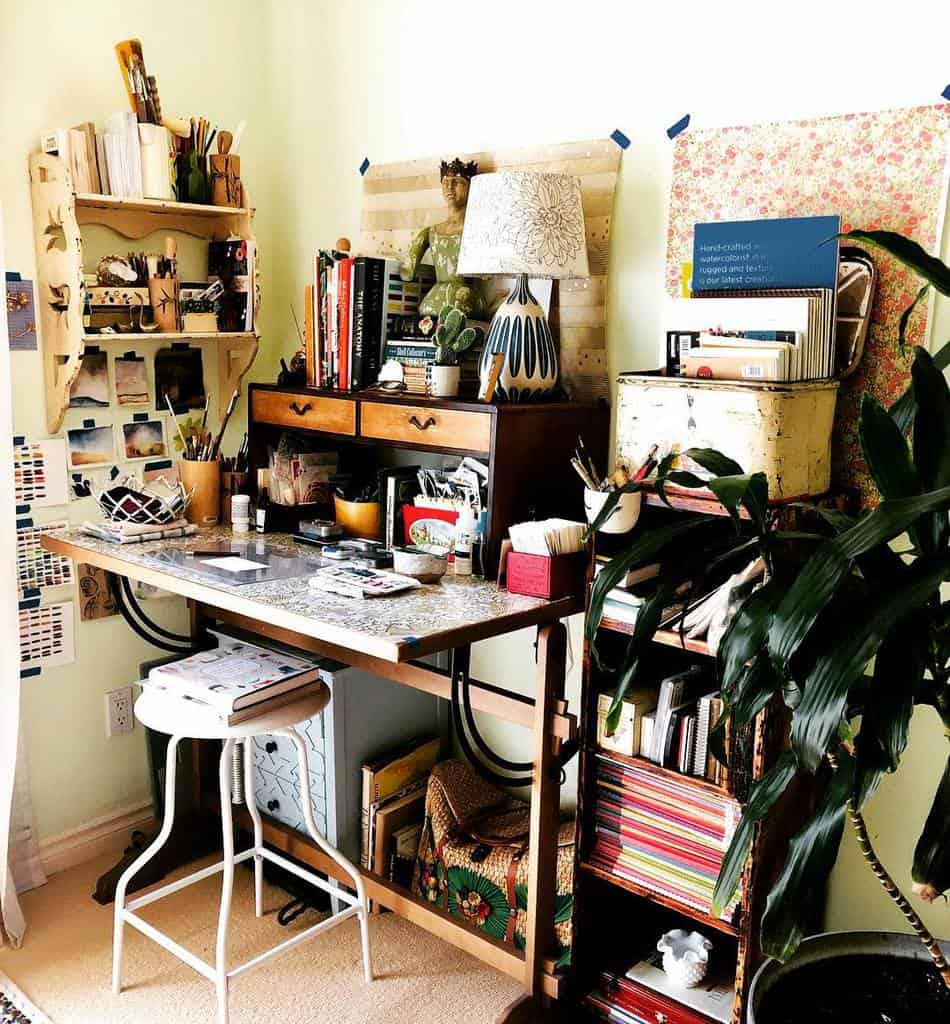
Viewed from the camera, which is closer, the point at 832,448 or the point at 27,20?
the point at 832,448

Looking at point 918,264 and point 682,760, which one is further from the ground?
point 918,264

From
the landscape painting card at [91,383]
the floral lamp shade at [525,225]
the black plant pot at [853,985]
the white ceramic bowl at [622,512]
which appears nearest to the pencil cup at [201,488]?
the landscape painting card at [91,383]

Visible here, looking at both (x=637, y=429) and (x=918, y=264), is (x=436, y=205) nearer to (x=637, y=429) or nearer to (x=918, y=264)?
(x=637, y=429)

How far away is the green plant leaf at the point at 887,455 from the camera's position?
Result: 113 cm

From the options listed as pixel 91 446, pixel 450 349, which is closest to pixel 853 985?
pixel 450 349

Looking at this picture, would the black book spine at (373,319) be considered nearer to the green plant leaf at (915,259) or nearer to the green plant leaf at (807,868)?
the green plant leaf at (915,259)

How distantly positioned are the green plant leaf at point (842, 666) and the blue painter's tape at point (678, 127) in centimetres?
124

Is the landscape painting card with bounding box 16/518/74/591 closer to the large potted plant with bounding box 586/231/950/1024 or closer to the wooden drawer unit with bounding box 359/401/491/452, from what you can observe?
the wooden drawer unit with bounding box 359/401/491/452

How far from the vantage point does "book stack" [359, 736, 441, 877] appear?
244 cm

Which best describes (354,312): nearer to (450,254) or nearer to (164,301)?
(450,254)

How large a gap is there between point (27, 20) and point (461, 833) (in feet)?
6.97

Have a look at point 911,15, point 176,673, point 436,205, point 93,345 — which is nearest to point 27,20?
point 93,345

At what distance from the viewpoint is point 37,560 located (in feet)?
8.30

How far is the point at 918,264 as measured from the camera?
3.73ft
